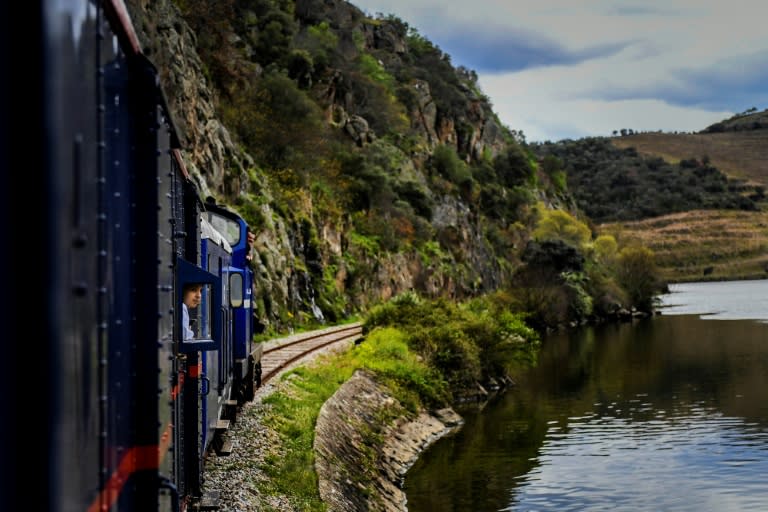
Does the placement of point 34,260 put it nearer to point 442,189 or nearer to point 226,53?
point 226,53

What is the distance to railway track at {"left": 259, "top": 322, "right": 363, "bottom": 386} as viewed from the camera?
26.0 meters

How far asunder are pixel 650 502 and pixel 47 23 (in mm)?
19911

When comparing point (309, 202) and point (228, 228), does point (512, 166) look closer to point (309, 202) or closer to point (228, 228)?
point (309, 202)

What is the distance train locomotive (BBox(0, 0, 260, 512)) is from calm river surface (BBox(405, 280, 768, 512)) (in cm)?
1637

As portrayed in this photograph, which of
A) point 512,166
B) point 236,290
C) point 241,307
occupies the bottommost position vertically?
point 241,307

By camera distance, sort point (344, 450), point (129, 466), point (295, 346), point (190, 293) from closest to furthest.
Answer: point (129, 466)
point (190, 293)
point (344, 450)
point (295, 346)

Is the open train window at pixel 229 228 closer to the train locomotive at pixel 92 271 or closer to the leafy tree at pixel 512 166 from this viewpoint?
the train locomotive at pixel 92 271

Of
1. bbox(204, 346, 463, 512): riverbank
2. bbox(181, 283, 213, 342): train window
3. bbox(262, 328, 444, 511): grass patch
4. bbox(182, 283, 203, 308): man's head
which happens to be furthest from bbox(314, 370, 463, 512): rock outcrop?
bbox(182, 283, 203, 308): man's head

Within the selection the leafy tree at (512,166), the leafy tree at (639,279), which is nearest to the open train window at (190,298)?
the leafy tree at (639,279)

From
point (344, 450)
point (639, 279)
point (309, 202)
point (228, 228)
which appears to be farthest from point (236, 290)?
point (639, 279)

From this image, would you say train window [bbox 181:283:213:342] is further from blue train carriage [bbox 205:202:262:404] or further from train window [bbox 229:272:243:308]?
blue train carriage [bbox 205:202:262:404]

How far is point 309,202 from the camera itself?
1986 inches

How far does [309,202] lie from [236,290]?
115 feet

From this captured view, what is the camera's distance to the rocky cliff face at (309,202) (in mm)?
35125
